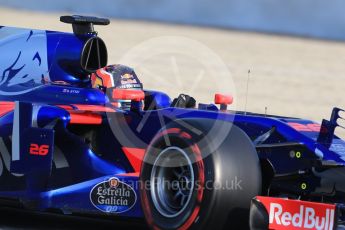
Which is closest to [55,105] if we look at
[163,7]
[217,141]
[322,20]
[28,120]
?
[28,120]

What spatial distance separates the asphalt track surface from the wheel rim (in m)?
1.13

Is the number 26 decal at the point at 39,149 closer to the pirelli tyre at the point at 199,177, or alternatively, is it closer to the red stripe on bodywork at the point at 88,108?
the red stripe on bodywork at the point at 88,108

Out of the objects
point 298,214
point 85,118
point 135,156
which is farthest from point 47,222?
point 298,214

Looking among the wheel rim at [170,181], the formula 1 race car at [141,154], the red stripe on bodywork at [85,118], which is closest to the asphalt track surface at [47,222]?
the formula 1 race car at [141,154]

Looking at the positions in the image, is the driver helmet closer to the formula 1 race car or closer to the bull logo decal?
the formula 1 race car

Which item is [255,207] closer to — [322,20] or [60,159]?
[60,159]

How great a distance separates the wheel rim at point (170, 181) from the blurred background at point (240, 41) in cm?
1009

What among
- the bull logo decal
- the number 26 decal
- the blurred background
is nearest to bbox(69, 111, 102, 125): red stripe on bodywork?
the number 26 decal

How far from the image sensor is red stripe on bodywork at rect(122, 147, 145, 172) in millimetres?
7789

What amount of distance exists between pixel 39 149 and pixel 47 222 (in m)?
1.17

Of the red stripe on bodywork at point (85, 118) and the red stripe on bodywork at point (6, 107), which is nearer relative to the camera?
the red stripe on bodywork at point (85, 118)

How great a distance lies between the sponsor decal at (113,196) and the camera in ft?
24.8

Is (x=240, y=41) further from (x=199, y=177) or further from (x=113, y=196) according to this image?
(x=199, y=177)

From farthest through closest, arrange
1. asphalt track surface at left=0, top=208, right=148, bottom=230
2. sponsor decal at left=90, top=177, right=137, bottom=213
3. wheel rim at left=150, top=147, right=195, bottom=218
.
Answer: asphalt track surface at left=0, top=208, right=148, bottom=230
sponsor decal at left=90, top=177, right=137, bottom=213
wheel rim at left=150, top=147, right=195, bottom=218
